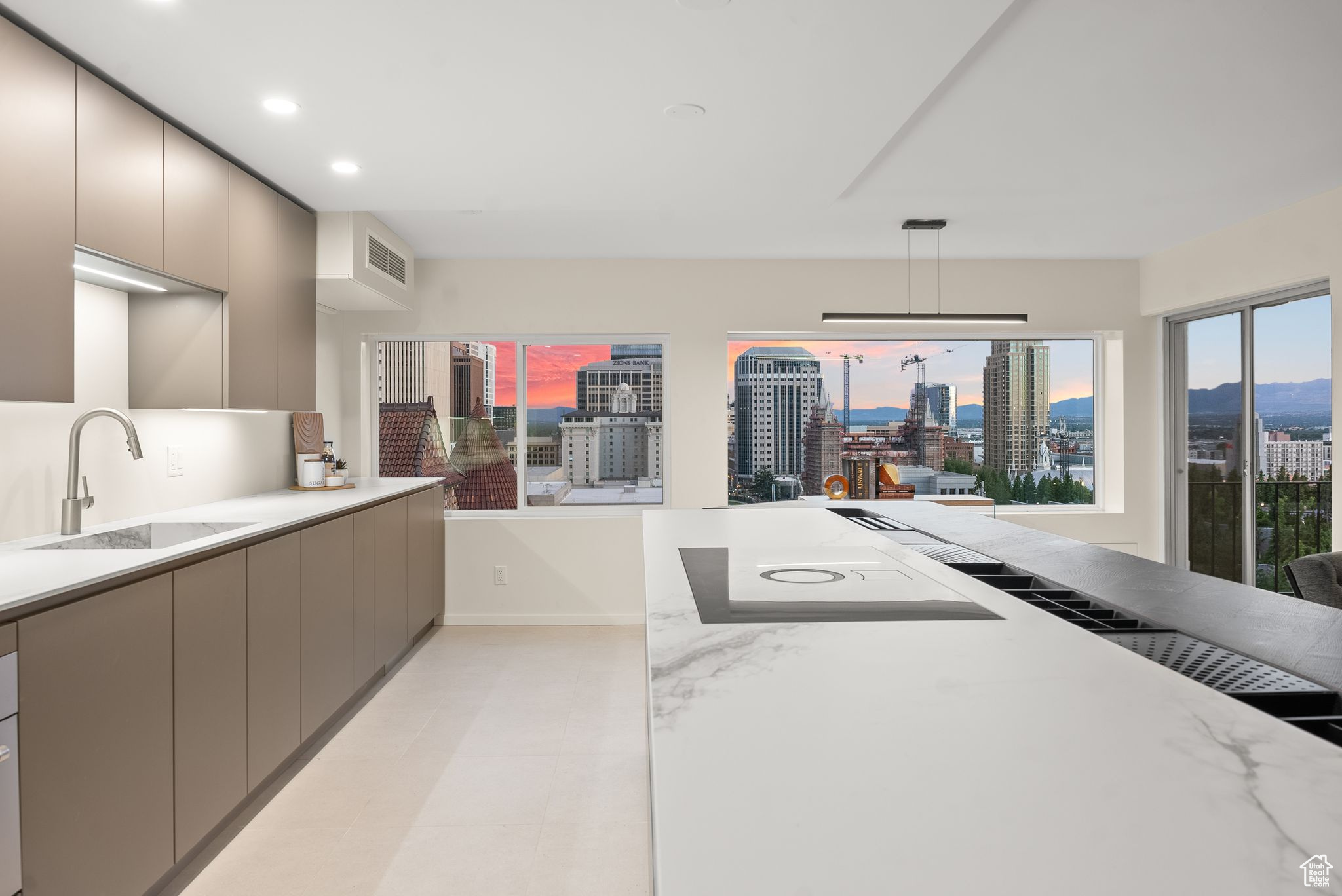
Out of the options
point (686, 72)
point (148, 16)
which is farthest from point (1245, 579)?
point (148, 16)

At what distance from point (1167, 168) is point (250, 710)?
4.12 metres

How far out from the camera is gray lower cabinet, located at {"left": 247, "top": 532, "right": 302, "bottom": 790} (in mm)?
2271

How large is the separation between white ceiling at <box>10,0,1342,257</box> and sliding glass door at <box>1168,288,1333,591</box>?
75 cm

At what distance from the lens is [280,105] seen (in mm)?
2324

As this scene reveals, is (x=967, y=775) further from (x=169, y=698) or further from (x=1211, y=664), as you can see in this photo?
(x=169, y=698)

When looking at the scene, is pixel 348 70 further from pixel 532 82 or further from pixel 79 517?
pixel 79 517

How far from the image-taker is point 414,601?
3977 millimetres

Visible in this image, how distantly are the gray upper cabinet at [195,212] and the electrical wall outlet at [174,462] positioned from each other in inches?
28.4

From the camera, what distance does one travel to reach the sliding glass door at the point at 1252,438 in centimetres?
373

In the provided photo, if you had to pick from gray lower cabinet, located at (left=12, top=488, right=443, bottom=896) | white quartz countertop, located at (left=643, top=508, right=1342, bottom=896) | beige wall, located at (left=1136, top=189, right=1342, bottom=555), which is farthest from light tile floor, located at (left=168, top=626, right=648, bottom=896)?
beige wall, located at (left=1136, top=189, right=1342, bottom=555)

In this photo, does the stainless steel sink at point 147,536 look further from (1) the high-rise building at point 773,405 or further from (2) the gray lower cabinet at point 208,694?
(1) the high-rise building at point 773,405

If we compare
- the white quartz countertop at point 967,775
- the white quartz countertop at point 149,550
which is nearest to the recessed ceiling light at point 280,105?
the white quartz countertop at point 149,550

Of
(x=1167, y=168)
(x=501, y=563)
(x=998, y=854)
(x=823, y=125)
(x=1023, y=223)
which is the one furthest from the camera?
(x=501, y=563)

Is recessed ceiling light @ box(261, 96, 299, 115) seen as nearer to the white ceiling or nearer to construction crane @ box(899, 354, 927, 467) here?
the white ceiling
